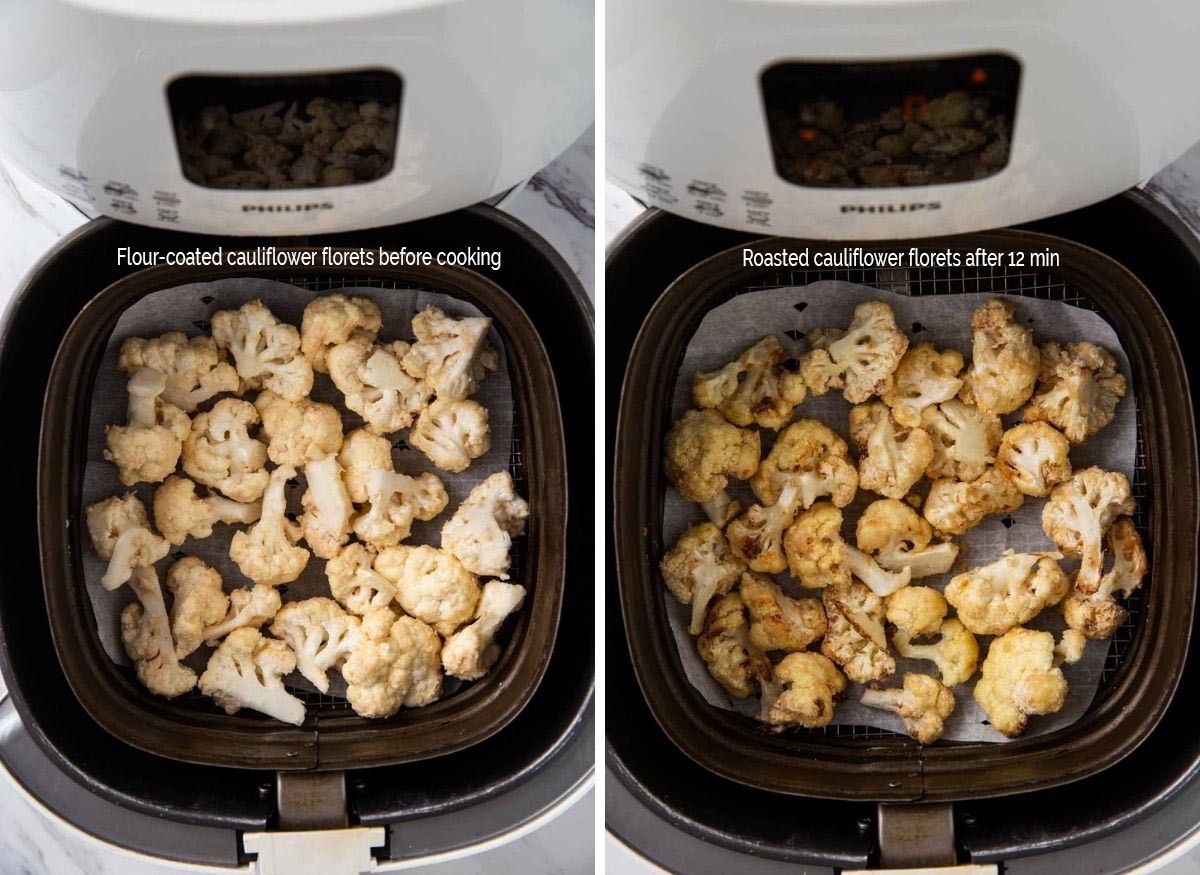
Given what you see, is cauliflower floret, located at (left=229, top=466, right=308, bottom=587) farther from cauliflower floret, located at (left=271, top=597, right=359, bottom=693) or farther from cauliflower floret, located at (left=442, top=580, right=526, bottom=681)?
cauliflower floret, located at (left=442, top=580, right=526, bottom=681)

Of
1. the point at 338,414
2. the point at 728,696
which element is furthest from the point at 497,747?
the point at 338,414

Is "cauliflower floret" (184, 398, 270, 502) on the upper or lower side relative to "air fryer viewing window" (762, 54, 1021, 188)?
lower

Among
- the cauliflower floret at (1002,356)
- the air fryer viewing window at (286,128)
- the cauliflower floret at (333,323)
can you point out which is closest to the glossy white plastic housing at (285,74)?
the air fryer viewing window at (286,128)

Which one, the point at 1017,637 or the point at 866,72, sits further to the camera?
the point at 1017,637

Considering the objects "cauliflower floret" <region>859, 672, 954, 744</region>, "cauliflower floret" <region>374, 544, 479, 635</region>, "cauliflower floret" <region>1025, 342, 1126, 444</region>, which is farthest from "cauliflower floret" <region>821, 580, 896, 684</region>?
"cauliflower floret" <region>374, 544, 479, 635</region>

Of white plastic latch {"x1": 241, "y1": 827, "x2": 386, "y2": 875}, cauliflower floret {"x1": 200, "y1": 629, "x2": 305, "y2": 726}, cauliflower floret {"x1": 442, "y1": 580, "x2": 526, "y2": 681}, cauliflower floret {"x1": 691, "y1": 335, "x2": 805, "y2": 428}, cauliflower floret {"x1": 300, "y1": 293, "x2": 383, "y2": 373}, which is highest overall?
cauliflower floret {"x1": 300, "y1": 293, "x2": 383, "y2": 373}

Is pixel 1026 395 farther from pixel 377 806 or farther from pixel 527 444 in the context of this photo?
pixel 377 806

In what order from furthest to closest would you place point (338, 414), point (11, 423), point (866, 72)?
1. point (338, 414)
2. point (11, 423)
3. point (866, 72)
